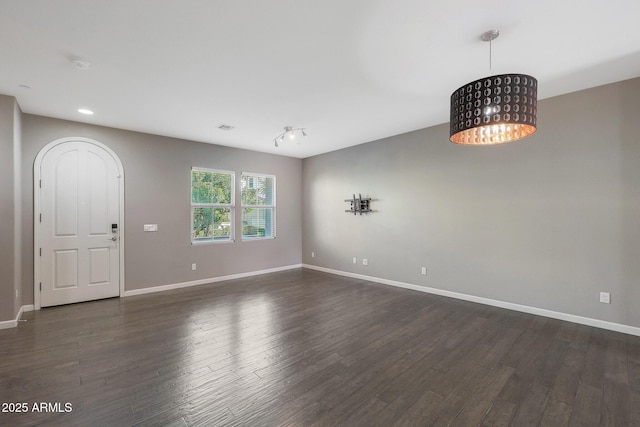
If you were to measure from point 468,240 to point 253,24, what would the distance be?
396 cm

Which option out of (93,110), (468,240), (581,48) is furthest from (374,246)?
(93,110)

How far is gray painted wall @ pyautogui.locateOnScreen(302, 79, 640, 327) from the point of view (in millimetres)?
3045

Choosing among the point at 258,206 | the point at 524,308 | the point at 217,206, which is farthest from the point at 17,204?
the point at 524,308

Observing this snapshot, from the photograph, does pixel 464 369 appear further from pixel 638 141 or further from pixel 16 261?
pixel 16 261

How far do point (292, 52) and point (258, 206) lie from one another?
413 cm

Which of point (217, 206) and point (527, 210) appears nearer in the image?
point (527, 210)

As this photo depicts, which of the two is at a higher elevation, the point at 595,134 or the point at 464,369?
the point at 595,134

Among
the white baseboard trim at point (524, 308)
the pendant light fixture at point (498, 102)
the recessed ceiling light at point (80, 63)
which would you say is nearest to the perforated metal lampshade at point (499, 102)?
the pendant light fixture at point (498, 102)

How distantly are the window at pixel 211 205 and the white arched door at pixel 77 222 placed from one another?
47.2 inches

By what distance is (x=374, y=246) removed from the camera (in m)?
5.45

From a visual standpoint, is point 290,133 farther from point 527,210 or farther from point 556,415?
point 556,415

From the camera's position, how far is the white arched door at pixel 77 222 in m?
3.91

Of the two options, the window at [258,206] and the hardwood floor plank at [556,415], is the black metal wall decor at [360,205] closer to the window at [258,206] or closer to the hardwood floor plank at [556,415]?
the window at [258,206]

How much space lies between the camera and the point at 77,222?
13.6ft
